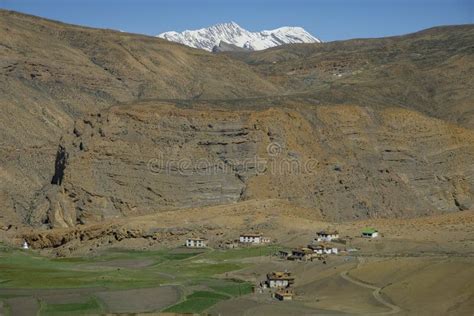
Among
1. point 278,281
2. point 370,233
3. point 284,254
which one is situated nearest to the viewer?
point 278,281

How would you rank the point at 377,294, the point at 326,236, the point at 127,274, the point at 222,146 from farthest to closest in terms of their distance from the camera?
the point at 222,146, the point at 326,236, the point at 127,274, the point at 377,294

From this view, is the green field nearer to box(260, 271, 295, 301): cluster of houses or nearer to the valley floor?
the valley floor

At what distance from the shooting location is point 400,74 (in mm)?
136375

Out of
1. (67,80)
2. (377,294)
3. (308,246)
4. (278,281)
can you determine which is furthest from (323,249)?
(67,80)

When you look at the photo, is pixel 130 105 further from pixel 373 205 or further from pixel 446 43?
→ pixel 446 43

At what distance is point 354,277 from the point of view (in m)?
65.4

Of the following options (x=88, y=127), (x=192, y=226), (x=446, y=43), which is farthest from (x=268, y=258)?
(x=446, y=43)

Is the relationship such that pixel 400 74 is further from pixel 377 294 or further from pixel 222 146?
pixel 377 294

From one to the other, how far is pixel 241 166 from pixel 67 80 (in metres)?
43.4

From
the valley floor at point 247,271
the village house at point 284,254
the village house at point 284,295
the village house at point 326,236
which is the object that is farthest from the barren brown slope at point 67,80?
the village house at point 284,295

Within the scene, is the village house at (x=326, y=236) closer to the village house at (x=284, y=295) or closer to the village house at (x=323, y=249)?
the village house at (x=323, y=249)

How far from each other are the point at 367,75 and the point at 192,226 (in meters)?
57.5

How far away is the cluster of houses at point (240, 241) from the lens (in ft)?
275

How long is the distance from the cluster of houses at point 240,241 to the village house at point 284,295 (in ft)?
66.2
